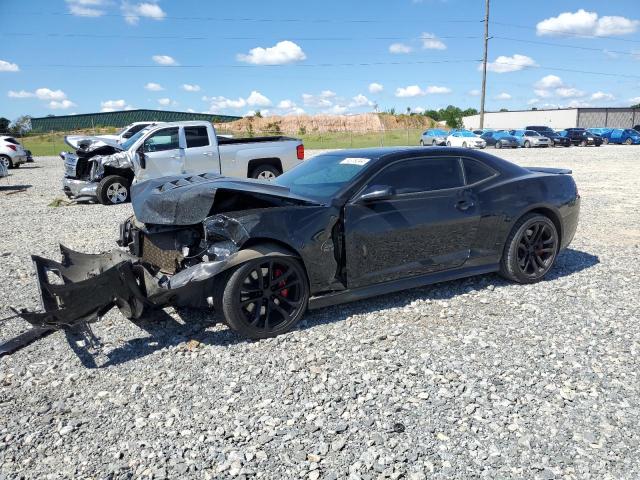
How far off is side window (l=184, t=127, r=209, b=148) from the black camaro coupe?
23.5 ft

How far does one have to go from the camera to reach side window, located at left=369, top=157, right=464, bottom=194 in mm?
4574

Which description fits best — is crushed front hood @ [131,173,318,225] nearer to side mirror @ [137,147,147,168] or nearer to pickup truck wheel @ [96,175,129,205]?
side mirror @ [137,147,147,168]

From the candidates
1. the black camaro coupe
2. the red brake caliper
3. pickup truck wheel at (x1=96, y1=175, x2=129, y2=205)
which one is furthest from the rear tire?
the red brake caliper

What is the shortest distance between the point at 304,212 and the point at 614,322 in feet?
9.25

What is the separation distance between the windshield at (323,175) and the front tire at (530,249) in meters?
1.80

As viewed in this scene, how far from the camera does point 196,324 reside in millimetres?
4320

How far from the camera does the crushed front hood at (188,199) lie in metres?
3.88

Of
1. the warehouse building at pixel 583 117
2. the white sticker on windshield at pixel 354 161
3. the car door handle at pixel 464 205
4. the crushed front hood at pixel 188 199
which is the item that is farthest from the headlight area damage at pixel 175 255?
the warehouse building at pixel 583 117

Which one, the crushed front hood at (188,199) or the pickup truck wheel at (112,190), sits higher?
the crushed front hood at (188,199)

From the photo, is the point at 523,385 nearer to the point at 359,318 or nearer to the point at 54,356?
the point at 359,318

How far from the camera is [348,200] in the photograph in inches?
168

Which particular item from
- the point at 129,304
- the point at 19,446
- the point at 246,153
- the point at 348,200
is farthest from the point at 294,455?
the point at 246,153

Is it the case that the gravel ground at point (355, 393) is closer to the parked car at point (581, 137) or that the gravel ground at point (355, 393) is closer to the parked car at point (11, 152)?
the parked car at point (11, 152)

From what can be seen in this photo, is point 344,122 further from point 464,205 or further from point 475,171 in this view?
point 464,205
